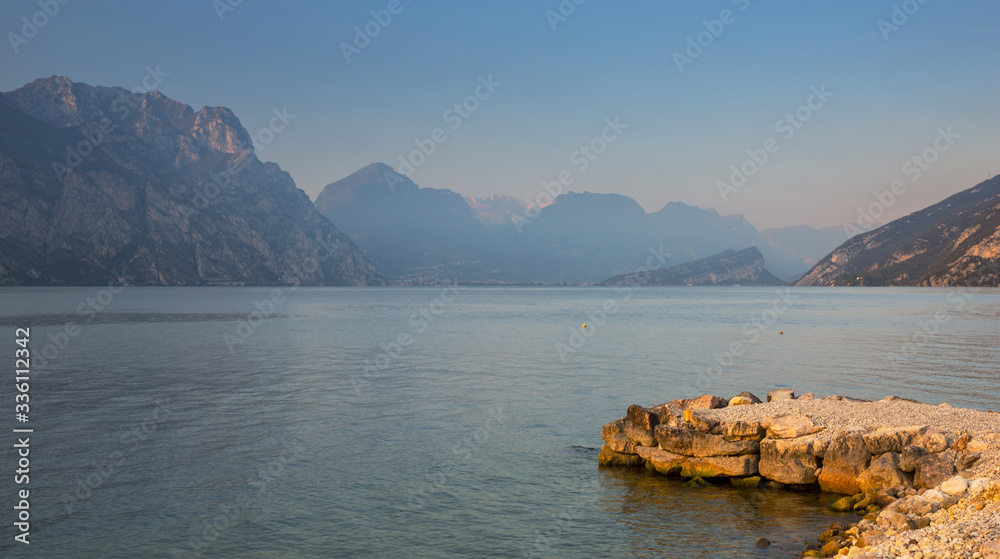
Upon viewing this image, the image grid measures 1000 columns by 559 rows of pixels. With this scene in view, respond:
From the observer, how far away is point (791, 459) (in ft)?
71.2

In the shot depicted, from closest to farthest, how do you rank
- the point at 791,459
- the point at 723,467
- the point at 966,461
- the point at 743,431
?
the point at 966,461 → the point at 791,459 → the point at 723,467 → the point at 743,431

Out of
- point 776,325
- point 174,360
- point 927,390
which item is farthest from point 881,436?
point 776,325

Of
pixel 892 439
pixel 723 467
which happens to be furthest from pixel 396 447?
pixel 892 439

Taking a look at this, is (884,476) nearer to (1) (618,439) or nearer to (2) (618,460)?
(2) (618,460)

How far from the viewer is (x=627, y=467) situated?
2434 centimetres

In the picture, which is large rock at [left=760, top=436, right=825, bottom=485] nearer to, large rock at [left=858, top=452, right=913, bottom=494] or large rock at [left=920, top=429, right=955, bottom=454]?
large rock at [left=858, top=452, right=913, bottom=494]

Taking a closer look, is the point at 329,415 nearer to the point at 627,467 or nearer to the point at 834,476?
the point at 627,467

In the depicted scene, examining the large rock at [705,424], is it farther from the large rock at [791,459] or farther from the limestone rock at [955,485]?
the limestone rock at [955,485]

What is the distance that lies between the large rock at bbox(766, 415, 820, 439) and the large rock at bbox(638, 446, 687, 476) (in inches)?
132

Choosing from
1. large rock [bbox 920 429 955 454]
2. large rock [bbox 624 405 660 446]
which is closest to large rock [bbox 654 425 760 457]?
large rock [bbox 624 405 660 446]

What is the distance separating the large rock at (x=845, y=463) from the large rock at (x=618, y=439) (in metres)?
6.82

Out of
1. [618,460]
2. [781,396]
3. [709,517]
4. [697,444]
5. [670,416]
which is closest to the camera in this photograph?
[709,517]

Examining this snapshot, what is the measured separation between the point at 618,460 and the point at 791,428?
6.51m

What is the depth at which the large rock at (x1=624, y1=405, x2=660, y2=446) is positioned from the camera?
2458 cm
